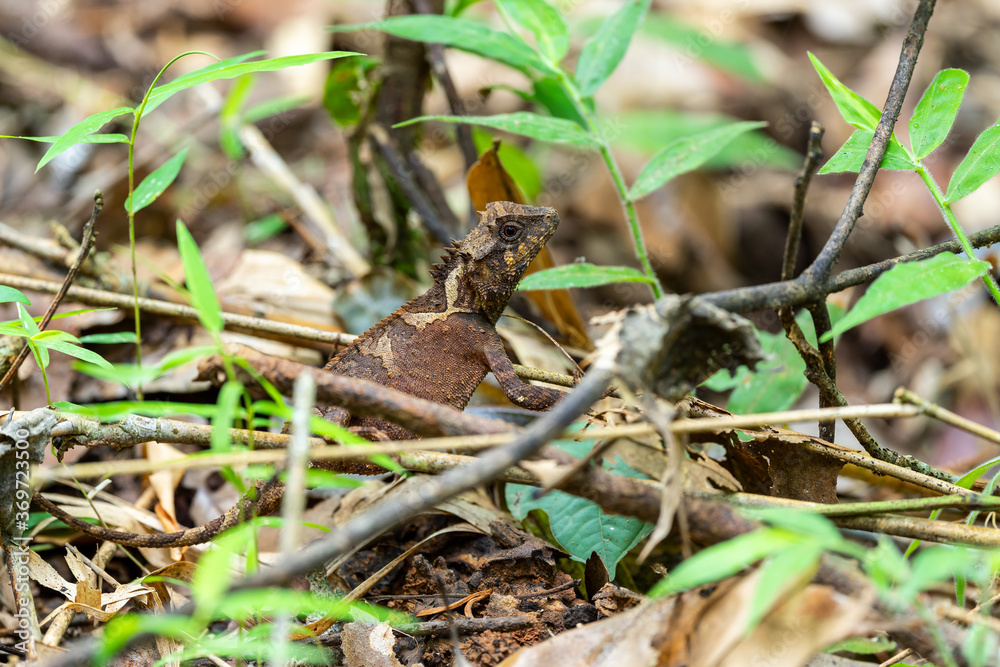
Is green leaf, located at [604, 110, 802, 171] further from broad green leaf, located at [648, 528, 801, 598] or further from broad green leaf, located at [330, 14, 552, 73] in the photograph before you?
broad green leaf, located at [648, 528, 801, 598]

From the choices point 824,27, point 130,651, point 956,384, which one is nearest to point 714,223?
point 956,384

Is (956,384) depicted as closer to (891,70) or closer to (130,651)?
(891,70)

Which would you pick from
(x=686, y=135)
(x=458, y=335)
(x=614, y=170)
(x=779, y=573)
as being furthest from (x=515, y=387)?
(x=686, y=135)

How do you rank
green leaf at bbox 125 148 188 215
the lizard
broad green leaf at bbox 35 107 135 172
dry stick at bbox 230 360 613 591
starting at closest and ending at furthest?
dry stick at bbox 230 360 613 591
broad green leaf at bbox 35 107 135 172
green leaf at bbox 125 148 188 215
the lizard

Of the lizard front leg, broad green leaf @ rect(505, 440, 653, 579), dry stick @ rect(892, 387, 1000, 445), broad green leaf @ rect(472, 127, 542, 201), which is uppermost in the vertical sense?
broad green leaf @ rect(472, 127, 542, 201)

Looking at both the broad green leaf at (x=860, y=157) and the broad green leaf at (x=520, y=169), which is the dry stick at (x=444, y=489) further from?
the broad green leaf at (x=520, y=169)

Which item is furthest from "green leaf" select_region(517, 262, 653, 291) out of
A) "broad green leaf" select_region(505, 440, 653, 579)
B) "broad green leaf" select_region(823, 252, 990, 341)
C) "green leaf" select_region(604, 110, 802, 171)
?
"green leaf" select_region(604, 110, 802, 171)
